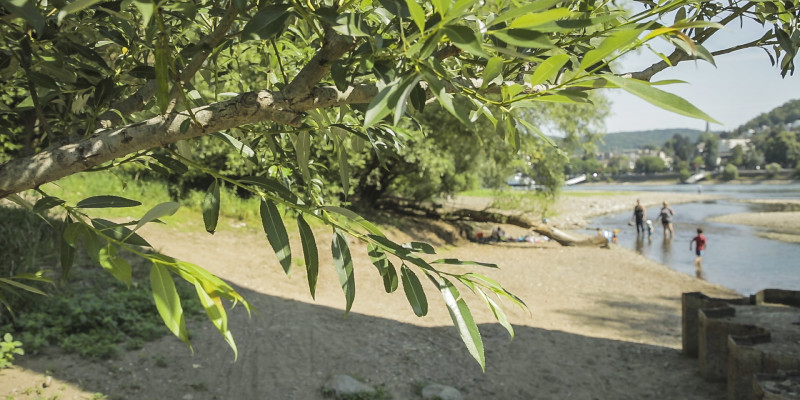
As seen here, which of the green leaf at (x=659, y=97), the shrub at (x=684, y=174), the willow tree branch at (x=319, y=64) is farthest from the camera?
the shrub at (x=684, y=174)

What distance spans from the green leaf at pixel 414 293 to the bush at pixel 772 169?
78.4 metres

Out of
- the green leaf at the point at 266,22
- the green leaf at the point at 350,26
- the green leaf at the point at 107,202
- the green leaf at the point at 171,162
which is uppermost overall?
the green leaf at the point at 266,22

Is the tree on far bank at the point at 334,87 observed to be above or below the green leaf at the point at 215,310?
above

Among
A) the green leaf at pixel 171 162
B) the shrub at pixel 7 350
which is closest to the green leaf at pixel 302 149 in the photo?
the green leaf at pixel 171 162

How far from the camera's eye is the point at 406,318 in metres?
6.58

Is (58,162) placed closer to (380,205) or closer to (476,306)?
(476,306)

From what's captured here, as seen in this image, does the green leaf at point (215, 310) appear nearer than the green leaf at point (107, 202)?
Yes

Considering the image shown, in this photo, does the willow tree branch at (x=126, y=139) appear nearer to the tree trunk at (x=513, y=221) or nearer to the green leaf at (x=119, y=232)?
the green leaf at (x=119, y=232)

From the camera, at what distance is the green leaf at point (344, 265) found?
0.97m

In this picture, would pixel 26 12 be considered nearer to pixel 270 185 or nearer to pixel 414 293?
pixel 270 185

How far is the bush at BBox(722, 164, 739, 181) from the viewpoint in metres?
72.1

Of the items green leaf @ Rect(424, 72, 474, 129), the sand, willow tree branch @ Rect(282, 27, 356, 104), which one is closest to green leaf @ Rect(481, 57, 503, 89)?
green leaf @ Rect(424, 72, 474, 129)

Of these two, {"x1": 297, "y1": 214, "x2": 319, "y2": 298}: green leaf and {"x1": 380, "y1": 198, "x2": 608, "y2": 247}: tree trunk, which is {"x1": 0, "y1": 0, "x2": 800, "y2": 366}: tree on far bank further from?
{"x1": 380, "y1": 198, "x2": 608, "y2": 247}: tree trunk

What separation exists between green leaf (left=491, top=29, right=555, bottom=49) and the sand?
2038 mm
